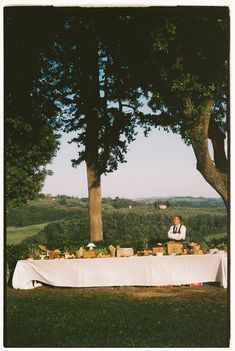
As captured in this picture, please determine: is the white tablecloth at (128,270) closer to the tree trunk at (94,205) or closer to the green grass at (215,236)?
the green grass at (215,236)

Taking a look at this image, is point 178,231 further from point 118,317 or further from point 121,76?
point 121,76

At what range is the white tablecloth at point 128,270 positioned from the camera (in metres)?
9.20

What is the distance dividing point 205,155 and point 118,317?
5.47m

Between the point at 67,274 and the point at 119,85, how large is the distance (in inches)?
219

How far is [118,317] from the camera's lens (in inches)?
309

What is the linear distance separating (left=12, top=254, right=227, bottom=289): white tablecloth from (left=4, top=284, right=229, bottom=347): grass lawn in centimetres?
22

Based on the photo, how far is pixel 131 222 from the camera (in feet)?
46.8

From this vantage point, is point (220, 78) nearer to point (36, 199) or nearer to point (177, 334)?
point (177, 334)

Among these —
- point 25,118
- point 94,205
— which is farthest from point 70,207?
point 25,118

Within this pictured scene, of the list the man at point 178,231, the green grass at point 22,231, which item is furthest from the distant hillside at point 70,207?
the man at point 178,231

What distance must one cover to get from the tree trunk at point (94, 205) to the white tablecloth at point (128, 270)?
13.4ft

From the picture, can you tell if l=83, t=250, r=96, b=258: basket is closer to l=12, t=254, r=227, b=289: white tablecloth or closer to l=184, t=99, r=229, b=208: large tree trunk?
l=12, t=254, r=227, b=289: white tablecloth

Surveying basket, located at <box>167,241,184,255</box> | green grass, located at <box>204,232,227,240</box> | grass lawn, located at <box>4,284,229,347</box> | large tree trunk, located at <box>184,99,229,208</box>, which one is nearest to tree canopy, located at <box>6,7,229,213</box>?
large tree trunk, located at <box>184,99,229,208</box>

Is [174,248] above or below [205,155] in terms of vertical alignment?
below
